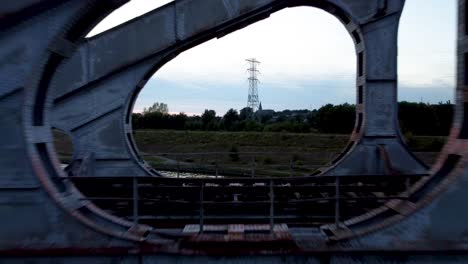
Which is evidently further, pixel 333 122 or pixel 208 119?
pixel 208 119

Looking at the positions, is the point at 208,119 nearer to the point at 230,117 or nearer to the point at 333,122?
the point at 230,117

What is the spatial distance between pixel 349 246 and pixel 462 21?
3447mm

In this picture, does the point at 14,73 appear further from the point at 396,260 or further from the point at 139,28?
the point at 139,28

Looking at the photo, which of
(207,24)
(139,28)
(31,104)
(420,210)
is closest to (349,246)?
(420,210)

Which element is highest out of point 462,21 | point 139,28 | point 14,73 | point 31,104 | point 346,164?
point 139,28

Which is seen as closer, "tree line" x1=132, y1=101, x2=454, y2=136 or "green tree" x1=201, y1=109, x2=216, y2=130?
"tree line" x1=132, y1=101, x2=454, y2=136

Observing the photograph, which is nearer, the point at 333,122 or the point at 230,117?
the point at 333,122

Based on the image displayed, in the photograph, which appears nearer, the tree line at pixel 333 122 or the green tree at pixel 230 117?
the tree line at pixel 333 122

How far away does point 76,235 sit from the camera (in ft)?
18.3

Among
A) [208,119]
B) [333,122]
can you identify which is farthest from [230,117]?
[333,122]

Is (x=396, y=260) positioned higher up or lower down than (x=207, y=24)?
lower down

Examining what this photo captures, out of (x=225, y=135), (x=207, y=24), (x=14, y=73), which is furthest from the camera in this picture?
(x=225, y=135)

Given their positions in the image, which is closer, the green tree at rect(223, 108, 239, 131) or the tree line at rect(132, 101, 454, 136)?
the tree line at rect(132, 101, 454, 136)

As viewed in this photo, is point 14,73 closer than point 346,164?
Yes
